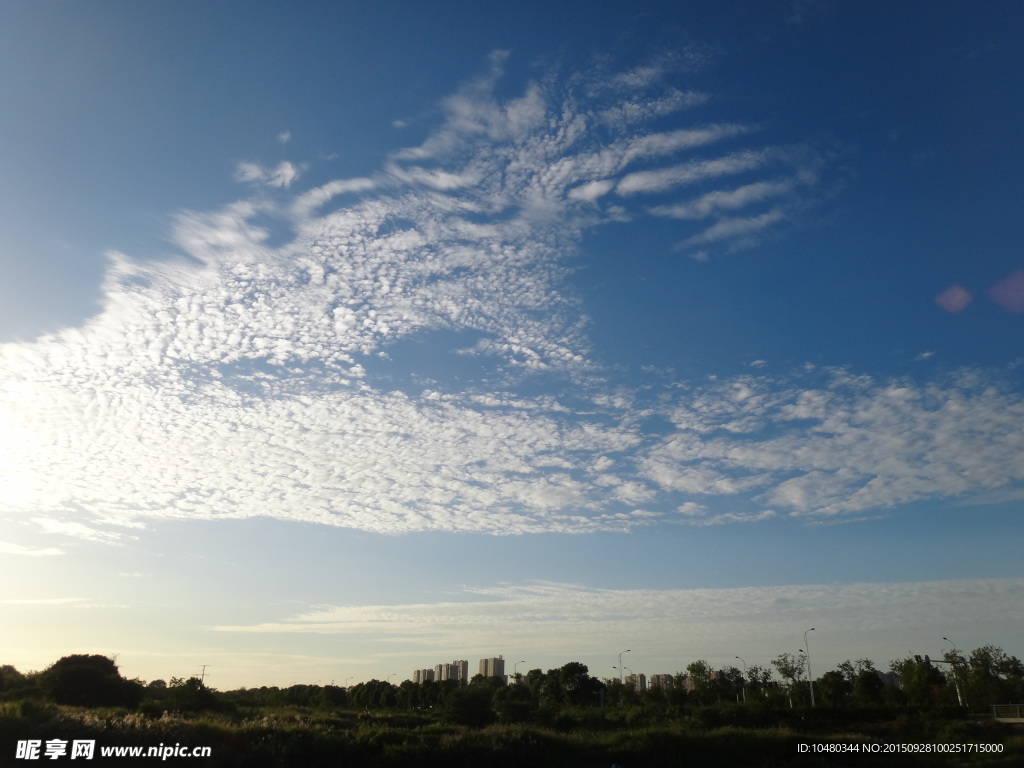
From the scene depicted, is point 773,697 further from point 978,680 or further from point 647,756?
point 647,756

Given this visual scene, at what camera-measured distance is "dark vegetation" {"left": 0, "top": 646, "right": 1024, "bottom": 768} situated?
2509 centimetres

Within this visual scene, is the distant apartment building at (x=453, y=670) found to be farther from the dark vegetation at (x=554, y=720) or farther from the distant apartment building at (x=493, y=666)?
the dark vegetation at (x=554, y=720)

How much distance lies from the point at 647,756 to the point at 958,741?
1984cm

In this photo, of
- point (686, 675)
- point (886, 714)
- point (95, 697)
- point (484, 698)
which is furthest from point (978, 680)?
point (95, 697)

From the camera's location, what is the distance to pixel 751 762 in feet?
107

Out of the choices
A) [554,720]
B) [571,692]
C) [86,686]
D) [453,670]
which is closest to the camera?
[86,686]

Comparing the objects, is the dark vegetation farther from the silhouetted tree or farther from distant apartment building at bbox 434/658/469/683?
distant apartment building at bbox 434/658/469/683

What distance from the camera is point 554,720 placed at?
4884 centimetres

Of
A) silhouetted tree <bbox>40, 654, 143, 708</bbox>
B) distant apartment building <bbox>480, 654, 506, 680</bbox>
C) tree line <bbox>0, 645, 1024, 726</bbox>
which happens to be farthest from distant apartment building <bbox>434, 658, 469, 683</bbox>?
silhouetted tree <bbox>40, 654, 143, 708</bbox>

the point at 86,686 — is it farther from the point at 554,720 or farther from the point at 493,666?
the point at 493,666

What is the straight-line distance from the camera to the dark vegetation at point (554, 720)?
25094 mm

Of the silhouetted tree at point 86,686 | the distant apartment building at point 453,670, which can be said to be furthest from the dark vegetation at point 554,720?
the distant apartment building at point 453,670

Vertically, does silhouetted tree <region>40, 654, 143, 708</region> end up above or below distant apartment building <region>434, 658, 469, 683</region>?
above

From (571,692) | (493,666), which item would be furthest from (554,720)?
(493,666)
